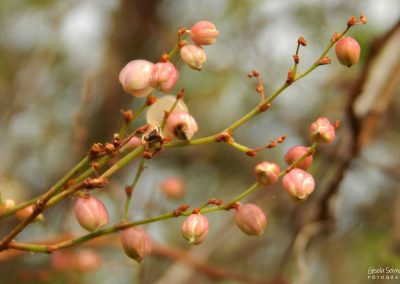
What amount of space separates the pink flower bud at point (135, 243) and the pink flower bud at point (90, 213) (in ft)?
0.14

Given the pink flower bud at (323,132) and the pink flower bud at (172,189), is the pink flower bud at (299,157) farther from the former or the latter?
the pink flower bud at (172,189)

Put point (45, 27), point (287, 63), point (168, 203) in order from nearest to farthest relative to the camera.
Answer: point (168, 203) → point (287, 63) → point (45, 27)

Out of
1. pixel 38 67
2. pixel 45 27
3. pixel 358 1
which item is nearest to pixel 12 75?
pixel 45 27

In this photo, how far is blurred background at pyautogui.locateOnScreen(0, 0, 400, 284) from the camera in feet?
6.23

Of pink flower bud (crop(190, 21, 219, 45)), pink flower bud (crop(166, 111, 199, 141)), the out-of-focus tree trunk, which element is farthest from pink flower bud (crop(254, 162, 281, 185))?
the out-of-focus tree trunk

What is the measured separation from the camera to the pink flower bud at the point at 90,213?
0.90 metres

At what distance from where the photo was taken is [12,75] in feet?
9.79

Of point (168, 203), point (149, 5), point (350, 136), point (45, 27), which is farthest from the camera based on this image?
point (45, 27)

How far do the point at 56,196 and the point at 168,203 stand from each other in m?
1.14

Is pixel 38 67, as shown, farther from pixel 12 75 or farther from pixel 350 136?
pixel 350 136

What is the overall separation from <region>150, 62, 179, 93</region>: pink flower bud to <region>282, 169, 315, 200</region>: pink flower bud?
0.76 feet

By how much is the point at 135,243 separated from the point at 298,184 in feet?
0.86

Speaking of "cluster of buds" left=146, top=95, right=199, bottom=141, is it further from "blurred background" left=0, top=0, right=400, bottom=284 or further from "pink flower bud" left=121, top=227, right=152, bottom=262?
"blurred background" left=0, top=0, right=400, bottom=284

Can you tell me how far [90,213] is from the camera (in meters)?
0.90
